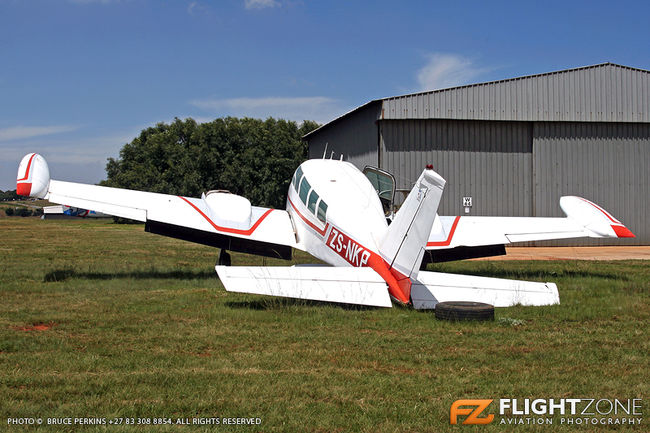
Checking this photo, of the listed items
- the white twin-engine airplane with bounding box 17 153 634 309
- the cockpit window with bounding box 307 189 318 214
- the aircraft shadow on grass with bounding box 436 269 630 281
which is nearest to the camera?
the white twin-engine airplane with bounding box 17 153 634 309

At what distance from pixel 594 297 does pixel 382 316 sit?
4.64 m

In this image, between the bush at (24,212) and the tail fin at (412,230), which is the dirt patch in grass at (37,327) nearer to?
the tail fin at (412,230)

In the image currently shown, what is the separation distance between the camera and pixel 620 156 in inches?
1161

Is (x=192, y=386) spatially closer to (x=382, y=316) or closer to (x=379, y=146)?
(x=382, y=316)

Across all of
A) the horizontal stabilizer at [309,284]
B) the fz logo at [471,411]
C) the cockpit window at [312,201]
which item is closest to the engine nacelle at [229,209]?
the cockpit window at [312,201]

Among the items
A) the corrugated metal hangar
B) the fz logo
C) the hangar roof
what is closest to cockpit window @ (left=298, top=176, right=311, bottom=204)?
the fz logo

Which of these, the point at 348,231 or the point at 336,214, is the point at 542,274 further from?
the point at 348,231

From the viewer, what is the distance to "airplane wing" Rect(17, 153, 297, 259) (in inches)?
548

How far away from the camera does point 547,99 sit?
2869 centimetres

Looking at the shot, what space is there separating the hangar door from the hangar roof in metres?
0.60

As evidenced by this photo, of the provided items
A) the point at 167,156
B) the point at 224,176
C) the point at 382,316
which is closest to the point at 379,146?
the point at 382,316

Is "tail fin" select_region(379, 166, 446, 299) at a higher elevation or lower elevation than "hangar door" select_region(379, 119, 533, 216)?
lower

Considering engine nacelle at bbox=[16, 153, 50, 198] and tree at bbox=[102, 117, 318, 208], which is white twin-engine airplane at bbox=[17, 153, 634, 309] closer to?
engine nacelle at bbox=[16, 153, 50, 198]

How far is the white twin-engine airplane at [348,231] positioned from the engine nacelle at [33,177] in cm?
2
